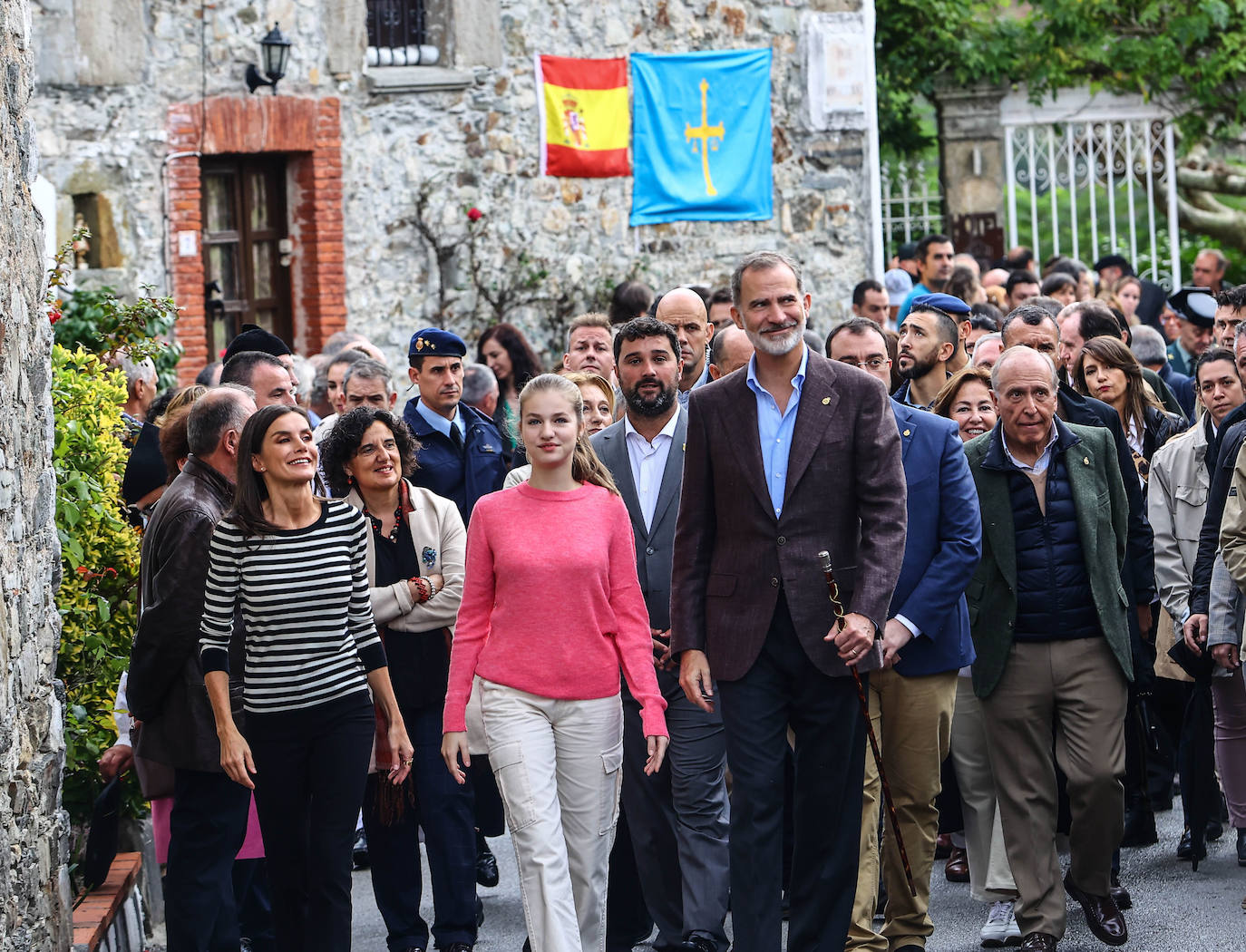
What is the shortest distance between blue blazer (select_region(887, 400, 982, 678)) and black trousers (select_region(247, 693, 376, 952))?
183cm

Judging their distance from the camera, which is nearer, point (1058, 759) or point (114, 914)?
point (114, 914)

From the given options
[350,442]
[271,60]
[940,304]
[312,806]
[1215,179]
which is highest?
[271,60]

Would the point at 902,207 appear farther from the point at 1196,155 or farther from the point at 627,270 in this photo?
the point at 627,270

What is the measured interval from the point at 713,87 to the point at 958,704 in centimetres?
975

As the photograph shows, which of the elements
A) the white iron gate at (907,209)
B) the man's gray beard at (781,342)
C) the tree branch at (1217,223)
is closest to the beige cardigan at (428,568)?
the man's gray beard at (781,342)

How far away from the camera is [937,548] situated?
238 inches

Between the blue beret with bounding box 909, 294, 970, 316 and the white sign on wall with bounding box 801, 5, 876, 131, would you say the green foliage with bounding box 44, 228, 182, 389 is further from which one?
the white sign on wall with bounding box 801, 5, 876, 131

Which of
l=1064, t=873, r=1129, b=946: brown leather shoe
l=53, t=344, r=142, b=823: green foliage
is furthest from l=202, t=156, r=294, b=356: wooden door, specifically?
l=1064, t=873, r=1129, b=946: brown leather shoe

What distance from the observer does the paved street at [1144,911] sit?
20.8 ft

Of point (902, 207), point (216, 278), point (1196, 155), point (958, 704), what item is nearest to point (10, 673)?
point (958, 704)

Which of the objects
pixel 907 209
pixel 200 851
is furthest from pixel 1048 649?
pixel 907 209

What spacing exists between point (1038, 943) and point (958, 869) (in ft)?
4.28

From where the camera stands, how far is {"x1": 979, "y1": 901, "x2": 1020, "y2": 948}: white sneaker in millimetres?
6344

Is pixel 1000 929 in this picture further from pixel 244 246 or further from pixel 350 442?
pixel 244 246
